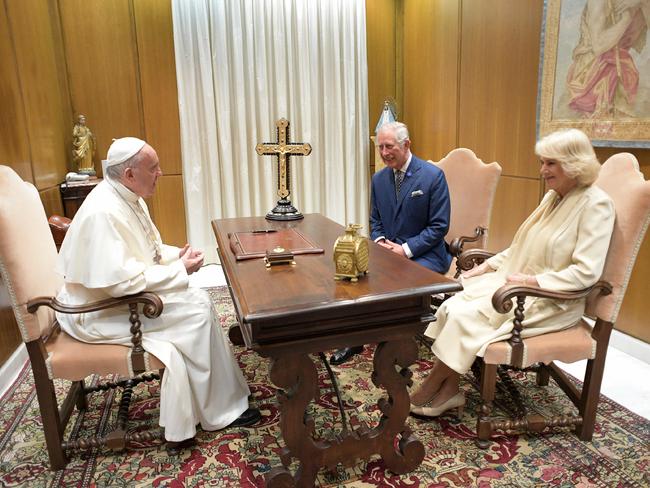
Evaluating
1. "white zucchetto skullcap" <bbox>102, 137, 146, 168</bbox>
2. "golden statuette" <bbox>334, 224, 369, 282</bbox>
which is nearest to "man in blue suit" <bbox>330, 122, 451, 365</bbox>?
"golden statuette" <bbox>334, 224, 369, 282</bbox>

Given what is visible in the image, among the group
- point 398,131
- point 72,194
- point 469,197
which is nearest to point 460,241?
point 469,197

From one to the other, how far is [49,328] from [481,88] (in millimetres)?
Result: 3902

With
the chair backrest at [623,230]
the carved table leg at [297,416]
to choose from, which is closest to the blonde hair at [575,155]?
the chair backrest at [623,230]

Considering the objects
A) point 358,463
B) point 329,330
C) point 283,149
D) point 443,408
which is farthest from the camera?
point 283,149

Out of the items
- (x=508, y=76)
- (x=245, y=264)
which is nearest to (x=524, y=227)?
(x=245, y=264)

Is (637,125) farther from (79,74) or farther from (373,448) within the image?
(79,74)

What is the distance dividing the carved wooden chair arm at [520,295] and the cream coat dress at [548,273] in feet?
0.12

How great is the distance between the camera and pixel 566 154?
1.97m

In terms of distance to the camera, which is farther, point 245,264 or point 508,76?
point 508,76

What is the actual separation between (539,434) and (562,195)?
1101 millimetres

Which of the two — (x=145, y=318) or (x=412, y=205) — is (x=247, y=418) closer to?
(x=145, y=318)

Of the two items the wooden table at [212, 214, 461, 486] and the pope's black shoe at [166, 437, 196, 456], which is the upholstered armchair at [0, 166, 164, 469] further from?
the wooden table at [212, 214, 461, 486]

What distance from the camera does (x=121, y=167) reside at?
2.13 m

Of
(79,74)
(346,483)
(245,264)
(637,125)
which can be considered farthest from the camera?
(79,74)
